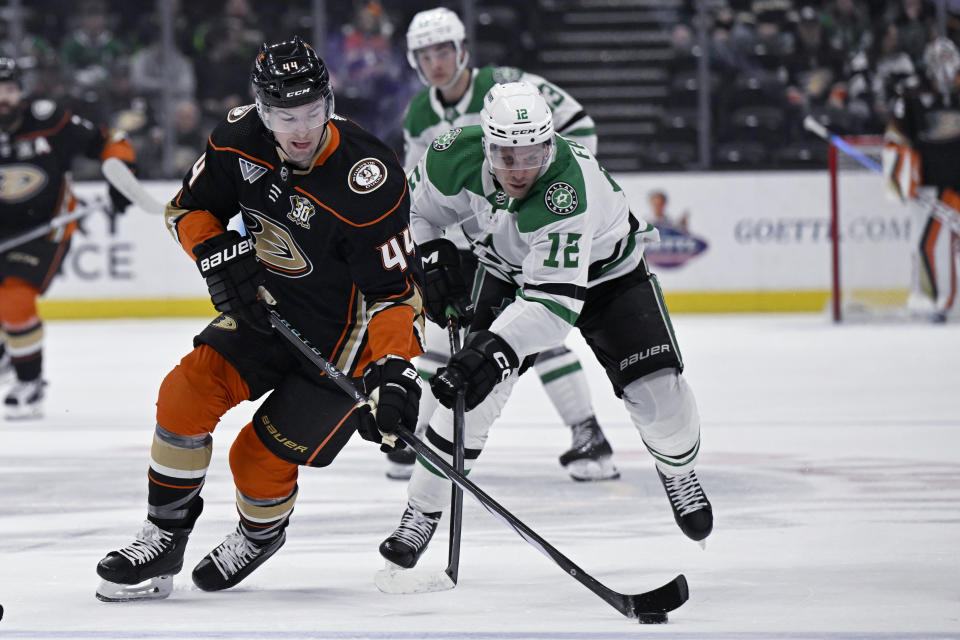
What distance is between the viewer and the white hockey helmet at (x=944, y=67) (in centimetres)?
800

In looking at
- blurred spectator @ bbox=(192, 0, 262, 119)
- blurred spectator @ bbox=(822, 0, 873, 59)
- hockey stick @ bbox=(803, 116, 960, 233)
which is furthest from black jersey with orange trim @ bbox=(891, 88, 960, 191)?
blurred spectator @ bbox=(192, 0, 262, 119)

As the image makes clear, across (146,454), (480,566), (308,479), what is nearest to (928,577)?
(480,566)

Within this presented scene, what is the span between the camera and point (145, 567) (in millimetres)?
2748

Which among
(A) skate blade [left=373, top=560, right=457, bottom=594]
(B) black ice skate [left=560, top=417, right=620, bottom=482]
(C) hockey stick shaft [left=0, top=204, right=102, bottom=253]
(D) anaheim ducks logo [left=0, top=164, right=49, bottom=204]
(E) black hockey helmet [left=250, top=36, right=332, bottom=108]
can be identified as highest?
(E) black hockey helmet [left=250, top=36, right=332, bottom=108]

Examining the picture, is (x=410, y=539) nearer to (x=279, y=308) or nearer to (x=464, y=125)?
(x=279, y=308)

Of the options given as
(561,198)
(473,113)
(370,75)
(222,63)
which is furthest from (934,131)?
(561,198)

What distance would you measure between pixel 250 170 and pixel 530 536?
85 centimetres

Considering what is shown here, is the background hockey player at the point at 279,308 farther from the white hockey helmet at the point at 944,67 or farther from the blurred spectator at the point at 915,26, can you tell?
the blurred spectator at the point at 915,26

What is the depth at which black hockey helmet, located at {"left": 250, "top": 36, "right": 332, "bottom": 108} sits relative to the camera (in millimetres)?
2658

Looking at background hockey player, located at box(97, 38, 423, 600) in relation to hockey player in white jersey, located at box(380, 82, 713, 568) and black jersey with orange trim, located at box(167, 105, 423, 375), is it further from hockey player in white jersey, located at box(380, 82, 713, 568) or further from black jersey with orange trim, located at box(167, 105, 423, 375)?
hockey player in white jersey, located at box(380, 82, 713, 568)

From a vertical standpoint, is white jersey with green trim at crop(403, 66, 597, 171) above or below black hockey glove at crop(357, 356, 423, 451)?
below

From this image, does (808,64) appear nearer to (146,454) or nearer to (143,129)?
(143,129)

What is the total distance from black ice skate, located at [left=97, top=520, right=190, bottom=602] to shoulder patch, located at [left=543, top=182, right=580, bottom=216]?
0.92 m

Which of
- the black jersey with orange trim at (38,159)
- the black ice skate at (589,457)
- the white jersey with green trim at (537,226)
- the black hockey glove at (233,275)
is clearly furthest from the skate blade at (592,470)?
the black jersey with orange trim at (38,159)
